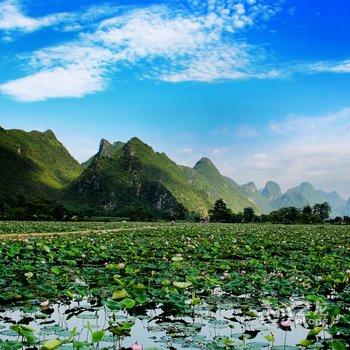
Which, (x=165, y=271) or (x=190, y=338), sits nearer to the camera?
(x=190, y=338)

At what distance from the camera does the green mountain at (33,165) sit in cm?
10920

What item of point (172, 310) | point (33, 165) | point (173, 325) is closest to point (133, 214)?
point (172, 310)

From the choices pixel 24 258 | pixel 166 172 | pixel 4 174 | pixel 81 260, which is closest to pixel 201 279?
pixel 81 260

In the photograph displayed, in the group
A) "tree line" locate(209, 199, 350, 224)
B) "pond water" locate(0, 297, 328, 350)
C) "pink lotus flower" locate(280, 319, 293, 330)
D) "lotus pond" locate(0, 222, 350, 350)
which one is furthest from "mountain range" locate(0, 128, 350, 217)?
"pink lotus flower" locate(280, 319, 293, 330)

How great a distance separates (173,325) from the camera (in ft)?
15.9

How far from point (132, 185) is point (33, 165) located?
3123 centimetres

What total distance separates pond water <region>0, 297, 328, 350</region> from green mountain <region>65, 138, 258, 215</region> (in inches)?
3823

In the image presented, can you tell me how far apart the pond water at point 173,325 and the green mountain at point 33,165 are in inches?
3269

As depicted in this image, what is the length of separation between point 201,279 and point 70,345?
11.1 ft

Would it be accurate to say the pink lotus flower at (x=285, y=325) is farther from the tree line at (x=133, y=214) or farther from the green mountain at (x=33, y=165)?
the green mountain at (x=33, y=165)

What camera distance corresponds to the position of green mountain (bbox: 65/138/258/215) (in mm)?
123938

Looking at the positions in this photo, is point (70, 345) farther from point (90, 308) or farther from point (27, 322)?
point (90, 308)

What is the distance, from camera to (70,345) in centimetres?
399

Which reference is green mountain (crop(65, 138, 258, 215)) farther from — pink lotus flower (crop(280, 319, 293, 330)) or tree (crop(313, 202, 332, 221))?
pink lotus flower (crop(280, 319, 293, 330))
